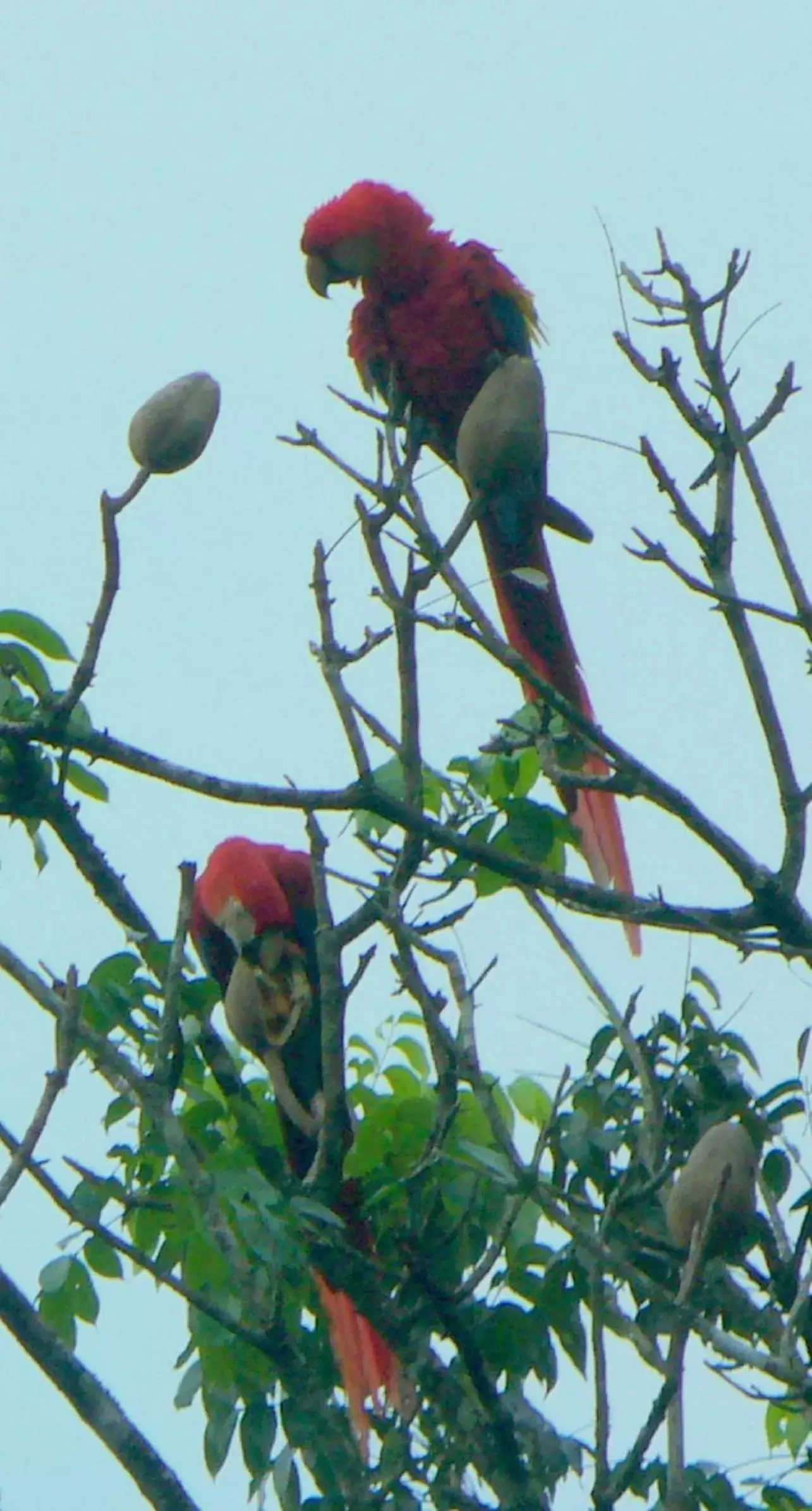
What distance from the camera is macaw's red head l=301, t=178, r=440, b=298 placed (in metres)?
3.48

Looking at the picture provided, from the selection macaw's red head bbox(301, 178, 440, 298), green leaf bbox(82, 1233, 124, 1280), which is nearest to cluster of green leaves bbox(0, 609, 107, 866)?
green leaf bbox(82, 1233, 124, 1280)

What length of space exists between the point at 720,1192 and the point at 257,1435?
0.78 m

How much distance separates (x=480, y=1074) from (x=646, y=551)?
0.60 m

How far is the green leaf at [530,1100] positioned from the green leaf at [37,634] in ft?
2.75

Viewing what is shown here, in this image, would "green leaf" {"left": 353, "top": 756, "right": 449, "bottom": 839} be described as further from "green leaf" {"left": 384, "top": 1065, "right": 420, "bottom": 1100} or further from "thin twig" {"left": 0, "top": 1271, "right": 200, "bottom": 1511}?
"thin twig" {"left": 0, "top": 1271, "right": 200, "bottom": 1511}

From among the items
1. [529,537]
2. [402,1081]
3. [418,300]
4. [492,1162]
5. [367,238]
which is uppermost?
[367,238]

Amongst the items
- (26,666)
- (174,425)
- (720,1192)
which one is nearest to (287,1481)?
(720,1192)

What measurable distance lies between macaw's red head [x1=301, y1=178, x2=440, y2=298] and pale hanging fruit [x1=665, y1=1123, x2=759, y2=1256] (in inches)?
89.5

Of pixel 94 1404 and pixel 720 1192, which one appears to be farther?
pixel 94 1404

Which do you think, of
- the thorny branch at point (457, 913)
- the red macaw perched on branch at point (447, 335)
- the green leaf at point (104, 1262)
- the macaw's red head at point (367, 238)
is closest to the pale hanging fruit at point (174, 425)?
the thorny branch at point (457, 913)

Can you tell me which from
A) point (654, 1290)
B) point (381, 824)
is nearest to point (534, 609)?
point (381, 824)

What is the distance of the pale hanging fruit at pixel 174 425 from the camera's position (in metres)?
1.81

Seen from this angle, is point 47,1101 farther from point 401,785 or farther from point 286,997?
point 286,997

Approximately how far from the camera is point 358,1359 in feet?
8.61
